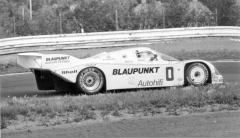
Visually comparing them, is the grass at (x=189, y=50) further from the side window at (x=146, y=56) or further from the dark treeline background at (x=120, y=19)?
the side window at (x=146, y=56)

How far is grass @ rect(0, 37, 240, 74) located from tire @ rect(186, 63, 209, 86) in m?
6.82

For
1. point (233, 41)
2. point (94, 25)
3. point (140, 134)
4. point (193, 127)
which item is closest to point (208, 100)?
point (193, 127)

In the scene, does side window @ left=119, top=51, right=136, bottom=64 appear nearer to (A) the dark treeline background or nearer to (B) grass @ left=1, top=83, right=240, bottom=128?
(B) grass @ left=1, top=83, right=240, bottom=128

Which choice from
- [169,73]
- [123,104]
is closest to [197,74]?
[169,73]

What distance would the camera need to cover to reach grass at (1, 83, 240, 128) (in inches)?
336

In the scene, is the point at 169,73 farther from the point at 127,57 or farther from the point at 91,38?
the point at 91,38

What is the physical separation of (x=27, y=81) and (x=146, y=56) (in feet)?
13.6

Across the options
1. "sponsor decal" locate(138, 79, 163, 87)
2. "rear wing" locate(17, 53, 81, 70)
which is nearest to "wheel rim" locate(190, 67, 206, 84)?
"sponsor decal" locate(138, 79, 163, 87)

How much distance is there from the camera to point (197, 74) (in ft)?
39.0

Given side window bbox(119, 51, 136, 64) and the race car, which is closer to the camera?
the race car

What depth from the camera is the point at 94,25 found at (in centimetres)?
2895

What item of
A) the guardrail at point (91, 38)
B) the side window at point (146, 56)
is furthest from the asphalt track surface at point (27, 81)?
the guardrail at point (91, 38)

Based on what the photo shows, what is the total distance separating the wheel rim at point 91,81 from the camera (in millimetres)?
11047

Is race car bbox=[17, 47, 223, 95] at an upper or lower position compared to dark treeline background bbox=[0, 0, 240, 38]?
lower
